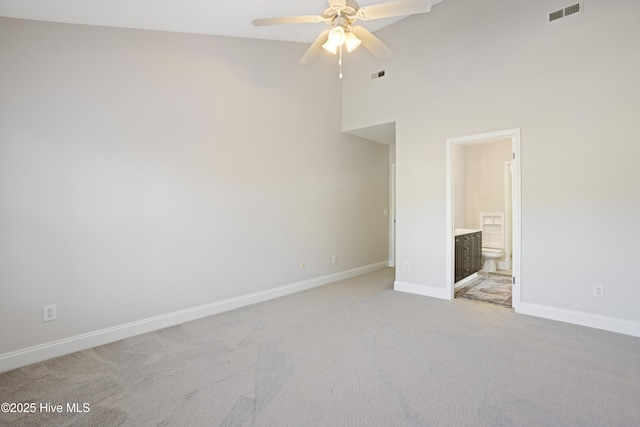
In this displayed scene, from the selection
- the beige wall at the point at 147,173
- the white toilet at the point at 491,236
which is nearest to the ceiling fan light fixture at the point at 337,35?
the beige wall at the point at 147,173

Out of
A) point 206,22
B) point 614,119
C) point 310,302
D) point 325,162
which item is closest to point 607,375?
point 614,119

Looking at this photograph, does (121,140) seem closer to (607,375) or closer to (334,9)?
(334,9)

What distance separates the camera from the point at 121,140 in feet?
9.28

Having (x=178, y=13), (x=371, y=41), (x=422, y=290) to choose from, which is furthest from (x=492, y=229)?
(x=178, y=13)

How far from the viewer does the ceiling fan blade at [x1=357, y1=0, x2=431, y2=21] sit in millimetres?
2156

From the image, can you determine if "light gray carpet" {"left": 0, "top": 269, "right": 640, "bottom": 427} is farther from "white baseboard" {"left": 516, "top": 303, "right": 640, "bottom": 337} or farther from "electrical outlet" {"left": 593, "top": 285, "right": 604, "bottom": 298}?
"electrical outlet" {"left": 593, "top": 285, "right": 604, "bottom": 298}

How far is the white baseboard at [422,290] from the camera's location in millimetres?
3996

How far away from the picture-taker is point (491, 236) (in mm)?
6227

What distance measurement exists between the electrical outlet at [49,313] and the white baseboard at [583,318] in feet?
14.8

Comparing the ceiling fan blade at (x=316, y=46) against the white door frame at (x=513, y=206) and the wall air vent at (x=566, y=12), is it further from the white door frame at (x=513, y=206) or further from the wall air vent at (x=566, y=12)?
the wall air vent at (x=566, y=12)

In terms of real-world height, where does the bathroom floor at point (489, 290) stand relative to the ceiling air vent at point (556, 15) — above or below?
below

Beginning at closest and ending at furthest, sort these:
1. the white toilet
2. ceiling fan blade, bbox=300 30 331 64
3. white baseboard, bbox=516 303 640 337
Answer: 1. ceiling fan blade, bbox=300 30 331 64
2. white baseboard, bbox=516 303 640 337
3. the white toilet

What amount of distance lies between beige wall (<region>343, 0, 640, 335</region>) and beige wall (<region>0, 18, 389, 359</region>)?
1453mm

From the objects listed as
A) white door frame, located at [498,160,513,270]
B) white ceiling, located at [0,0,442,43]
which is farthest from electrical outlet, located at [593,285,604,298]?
white ceiling, located at [0,0,442,43]
